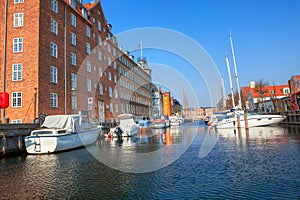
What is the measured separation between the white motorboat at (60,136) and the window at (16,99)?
31.4 ft

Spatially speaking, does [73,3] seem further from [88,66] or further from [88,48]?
→ [88,66]

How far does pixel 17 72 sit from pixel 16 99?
349cm

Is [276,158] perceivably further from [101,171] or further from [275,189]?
[101,171]

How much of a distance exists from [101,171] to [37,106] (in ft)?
66.1

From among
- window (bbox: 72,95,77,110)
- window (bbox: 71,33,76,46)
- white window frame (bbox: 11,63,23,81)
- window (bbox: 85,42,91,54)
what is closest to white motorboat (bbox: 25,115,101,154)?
white window frame (bbox: 11,63,23,81)

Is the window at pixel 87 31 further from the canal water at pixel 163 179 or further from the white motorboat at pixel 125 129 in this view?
the canal water at pixel 163 179

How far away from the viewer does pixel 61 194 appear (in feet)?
26.5

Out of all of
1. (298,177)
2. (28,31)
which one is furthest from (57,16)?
(298,177)

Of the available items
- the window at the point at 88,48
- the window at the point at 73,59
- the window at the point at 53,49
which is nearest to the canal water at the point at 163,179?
the window at the point at 53,49

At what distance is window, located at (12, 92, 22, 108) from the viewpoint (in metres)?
28.6

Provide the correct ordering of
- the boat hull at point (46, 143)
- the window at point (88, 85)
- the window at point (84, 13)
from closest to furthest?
the boat hull at point (46, 143) → the window at point (88, 85) → the window at point (84, 13)

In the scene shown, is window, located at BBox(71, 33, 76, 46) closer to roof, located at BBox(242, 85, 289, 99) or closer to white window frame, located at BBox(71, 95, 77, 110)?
white window frame, located at BBox(71, 95, 77, 110)

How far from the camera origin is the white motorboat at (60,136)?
1848 cm

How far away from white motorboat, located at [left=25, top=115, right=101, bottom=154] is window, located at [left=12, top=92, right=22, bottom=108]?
377 inches
